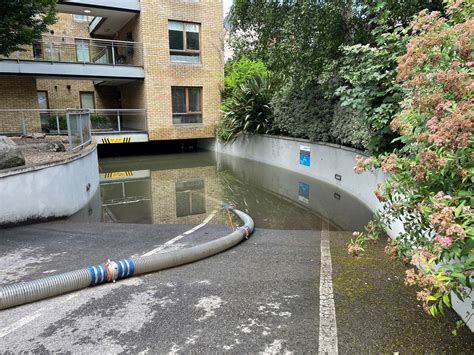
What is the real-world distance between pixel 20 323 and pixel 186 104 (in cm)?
1618

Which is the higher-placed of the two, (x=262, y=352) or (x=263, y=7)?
(x=263, y=7)

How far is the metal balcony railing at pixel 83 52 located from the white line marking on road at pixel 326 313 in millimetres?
15212

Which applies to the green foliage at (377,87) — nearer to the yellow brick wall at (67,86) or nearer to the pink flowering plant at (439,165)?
the pink flowering plant at (439,165)

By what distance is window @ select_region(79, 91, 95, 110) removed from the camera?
21.0 metres

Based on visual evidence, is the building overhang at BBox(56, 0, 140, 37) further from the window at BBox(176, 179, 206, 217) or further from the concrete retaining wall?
the window at BBox(176, 179, 206, 217)

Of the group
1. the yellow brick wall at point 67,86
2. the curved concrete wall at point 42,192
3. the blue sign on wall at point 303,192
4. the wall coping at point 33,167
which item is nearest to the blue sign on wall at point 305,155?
the blue sign on wall at point 303,192

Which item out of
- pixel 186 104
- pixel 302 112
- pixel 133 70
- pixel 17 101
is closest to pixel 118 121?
pixel 133 70

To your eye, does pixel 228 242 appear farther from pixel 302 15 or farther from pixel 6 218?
pixel 302 15

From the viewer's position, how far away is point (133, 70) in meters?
17.2

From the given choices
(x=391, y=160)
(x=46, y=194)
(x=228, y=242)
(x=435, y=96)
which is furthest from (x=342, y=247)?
(x=46, y=194)

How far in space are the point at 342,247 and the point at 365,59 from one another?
3.23 meters

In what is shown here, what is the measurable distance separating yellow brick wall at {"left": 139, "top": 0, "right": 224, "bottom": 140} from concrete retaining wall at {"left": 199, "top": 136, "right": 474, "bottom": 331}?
2347 mm

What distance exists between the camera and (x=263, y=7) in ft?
33.0

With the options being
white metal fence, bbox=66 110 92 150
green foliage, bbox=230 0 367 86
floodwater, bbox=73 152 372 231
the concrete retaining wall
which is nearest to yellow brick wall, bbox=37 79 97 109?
floodwater, bbox=73 152 372 231
